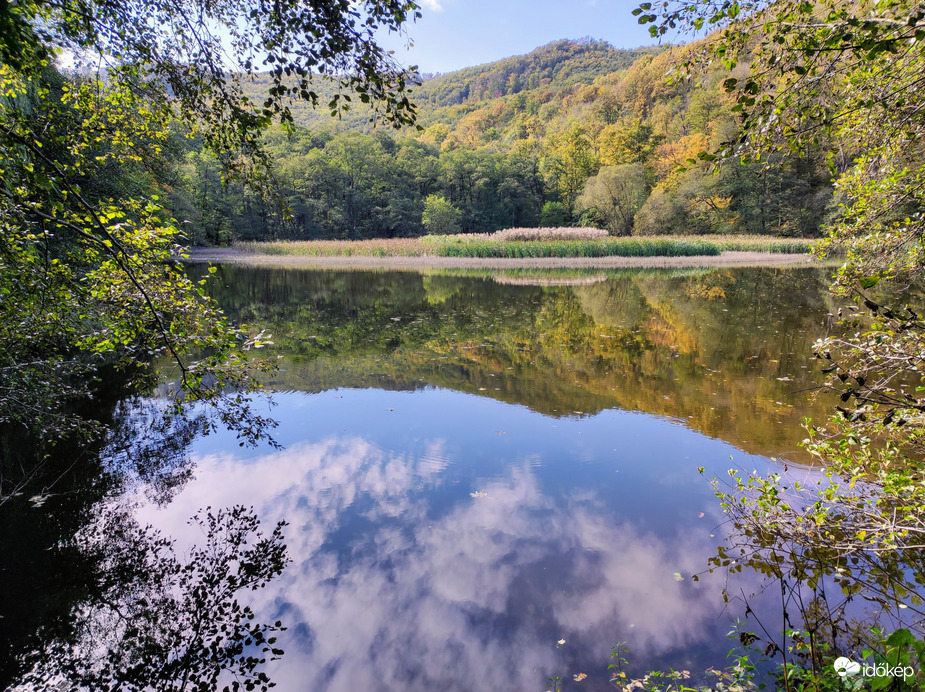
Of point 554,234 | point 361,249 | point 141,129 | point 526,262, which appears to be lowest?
point 526,262

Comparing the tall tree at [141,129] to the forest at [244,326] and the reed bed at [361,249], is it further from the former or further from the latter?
the reed bed at [361,249]

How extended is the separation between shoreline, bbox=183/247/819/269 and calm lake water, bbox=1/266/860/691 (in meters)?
20.5

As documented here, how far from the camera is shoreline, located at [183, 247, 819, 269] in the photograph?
101 feet

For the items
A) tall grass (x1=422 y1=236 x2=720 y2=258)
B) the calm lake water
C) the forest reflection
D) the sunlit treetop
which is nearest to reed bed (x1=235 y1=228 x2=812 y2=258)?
tall grass (x1=422 y1=236 x2=720 y2=258)

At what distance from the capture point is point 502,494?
15.1ft

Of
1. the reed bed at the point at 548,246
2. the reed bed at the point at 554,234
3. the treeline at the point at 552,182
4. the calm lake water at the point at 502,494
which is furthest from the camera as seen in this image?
the treeline at the point at 552,182

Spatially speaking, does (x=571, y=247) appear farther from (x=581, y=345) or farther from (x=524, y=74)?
(x=524, y=74)

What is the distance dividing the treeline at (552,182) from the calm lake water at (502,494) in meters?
34.2

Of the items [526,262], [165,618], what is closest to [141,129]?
[165,618]

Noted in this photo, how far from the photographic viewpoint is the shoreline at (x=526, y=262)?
3092 cm

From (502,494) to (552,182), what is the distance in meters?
65.7

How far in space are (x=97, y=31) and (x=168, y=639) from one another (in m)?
4.24

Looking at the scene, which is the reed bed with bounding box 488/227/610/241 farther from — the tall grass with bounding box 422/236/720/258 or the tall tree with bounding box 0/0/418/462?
the tall tree with bounding box 0/0/418/462

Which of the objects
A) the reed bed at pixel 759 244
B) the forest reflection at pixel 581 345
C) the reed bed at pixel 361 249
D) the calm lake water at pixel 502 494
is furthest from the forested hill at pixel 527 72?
the calm lake water at pixel 502 494
